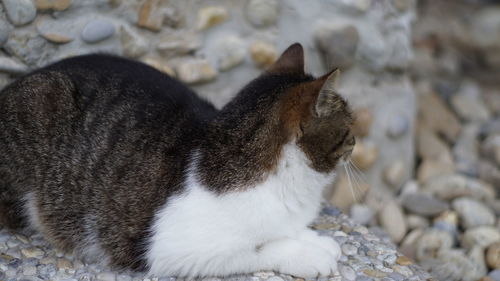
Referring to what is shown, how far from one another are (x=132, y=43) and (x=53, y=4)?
1.44 ft

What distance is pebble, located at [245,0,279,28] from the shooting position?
11.0 ft

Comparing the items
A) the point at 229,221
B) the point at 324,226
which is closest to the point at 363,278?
the point at 324,226

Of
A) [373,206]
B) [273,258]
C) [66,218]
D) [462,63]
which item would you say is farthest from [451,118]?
[66,218]

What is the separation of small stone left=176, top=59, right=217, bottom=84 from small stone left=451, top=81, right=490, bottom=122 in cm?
236

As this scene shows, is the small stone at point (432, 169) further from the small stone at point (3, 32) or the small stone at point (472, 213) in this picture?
the small stone at point (3, 32)

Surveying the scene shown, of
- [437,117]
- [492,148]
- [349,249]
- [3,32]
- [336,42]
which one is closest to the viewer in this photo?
[349,249]

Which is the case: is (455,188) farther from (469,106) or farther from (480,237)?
(469,106)

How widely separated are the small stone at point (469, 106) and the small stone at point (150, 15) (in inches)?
105

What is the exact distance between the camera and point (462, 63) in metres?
5.36

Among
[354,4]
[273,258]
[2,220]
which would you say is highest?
[354,4]

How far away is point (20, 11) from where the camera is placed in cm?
281

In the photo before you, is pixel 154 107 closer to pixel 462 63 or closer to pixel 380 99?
pixel 380 99

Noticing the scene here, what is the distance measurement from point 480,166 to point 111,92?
2736 millimetres

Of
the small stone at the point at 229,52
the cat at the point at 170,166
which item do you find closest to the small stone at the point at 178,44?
the small stone at the point at 229,52
